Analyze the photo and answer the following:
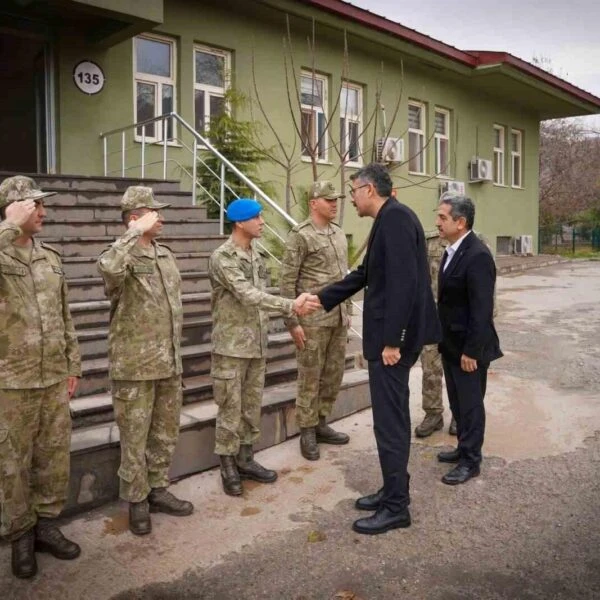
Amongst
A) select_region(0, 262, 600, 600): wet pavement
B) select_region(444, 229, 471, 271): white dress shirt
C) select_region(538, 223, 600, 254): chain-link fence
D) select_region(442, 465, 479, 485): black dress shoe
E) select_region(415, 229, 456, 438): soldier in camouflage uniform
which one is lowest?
select_region(0, 262, 600, 600): wet pavement

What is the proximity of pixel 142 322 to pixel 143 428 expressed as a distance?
0.57m

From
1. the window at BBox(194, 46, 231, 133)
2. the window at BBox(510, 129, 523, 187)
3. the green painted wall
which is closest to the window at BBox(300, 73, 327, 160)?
the green painted wall

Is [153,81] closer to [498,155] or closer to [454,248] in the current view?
[454,248]

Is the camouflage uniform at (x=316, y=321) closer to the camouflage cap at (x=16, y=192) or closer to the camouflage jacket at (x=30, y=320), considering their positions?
the camouflage jacket at (x=30, y=320)

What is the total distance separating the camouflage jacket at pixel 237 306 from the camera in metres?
3.87

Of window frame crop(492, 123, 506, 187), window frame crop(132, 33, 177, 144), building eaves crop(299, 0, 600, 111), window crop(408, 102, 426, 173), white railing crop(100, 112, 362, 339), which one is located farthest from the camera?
window frame crop(492, 123, 506, 187)

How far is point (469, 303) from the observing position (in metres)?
4.08

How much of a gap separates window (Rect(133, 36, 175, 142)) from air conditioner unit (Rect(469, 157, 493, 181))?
8.39 metres

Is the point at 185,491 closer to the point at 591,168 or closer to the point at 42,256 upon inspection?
the point at 42,256

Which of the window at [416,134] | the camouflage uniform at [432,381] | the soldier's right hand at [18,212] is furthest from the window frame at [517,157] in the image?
the soldier's right hand at [18,212]

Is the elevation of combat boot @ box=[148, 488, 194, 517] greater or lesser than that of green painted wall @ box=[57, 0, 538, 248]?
lesser

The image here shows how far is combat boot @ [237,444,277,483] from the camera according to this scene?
412 centimetres

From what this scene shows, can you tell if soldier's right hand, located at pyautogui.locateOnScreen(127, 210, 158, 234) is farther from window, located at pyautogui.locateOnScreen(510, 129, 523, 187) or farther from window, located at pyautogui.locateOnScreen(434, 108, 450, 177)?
window, located at pyautogui.locateOnScreen(510, 129, 523, 187)

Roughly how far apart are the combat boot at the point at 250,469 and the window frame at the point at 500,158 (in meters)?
14.1
